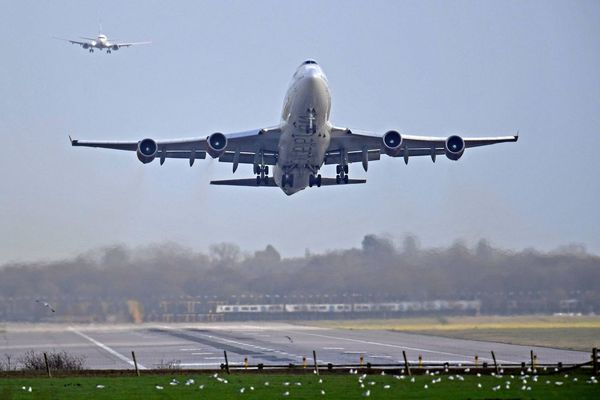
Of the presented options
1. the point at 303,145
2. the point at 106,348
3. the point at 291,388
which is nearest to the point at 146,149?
the point at 303,145

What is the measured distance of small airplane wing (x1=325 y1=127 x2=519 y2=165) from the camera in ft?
178

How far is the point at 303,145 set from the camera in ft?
170

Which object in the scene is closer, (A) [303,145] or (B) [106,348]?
(A) [303,145]

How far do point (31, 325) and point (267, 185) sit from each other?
58.3 ft

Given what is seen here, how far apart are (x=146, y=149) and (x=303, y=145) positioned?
7.52m

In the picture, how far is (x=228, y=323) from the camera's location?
75.4 m

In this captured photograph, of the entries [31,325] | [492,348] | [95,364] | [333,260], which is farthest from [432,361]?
[31,325]

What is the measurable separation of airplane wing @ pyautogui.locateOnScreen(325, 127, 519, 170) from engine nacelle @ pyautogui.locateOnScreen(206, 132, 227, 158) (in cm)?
542

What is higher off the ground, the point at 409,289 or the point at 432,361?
the point at 409,289

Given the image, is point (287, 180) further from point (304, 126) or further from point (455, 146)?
point (455, 146)

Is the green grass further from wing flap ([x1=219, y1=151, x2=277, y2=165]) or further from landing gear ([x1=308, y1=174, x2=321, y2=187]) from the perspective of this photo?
wing flap ([x1=219, y1=151, x2=277, y2=165])

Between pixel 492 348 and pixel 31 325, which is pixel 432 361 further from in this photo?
pixel 31 325

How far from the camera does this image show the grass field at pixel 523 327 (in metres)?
61.9

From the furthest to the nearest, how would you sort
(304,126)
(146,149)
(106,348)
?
(106,348)
(146,149)
(304,126)
